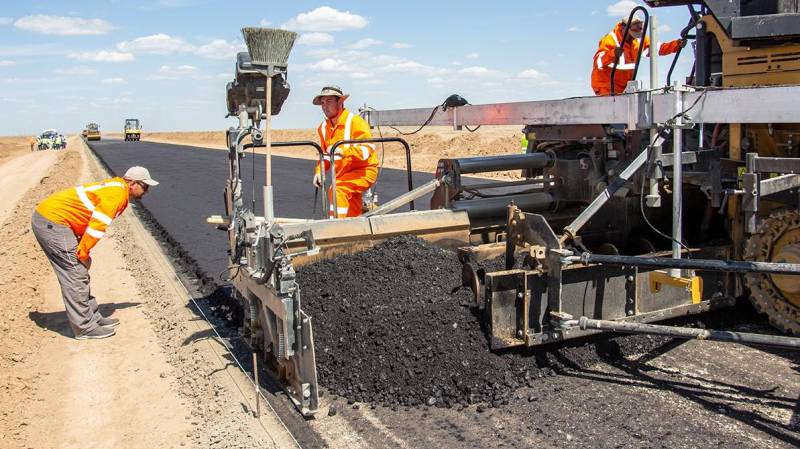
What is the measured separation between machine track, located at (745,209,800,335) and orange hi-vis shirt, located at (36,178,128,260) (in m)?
4.68

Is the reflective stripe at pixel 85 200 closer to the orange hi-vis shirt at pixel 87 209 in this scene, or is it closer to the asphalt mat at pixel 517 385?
the orange hi-vis shirt at pixel 87 209

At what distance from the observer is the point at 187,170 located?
73.3 feet

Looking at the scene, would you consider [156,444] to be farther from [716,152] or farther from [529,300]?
[716,152]

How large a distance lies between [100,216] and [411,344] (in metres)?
3.02

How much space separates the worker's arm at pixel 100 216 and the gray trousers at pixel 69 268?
0.27 ft

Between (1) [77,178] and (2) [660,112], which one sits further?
(1) [77,178]

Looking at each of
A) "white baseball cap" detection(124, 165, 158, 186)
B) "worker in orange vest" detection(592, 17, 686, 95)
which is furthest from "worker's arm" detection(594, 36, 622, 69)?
"white baseball cap" detection(124, 165, 158, 186)

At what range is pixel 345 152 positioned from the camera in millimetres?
6188

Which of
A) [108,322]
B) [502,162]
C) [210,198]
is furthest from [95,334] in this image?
[210,198]

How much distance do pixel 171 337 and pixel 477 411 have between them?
2.82 meters

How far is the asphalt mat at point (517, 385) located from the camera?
11.5 feet

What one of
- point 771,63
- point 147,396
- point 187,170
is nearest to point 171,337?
point 147,396

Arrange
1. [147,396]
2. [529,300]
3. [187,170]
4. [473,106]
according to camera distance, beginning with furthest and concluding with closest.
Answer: [187,170] < [473,106] < [147,396] < [529,300]

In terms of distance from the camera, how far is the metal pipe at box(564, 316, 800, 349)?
10.6ft
